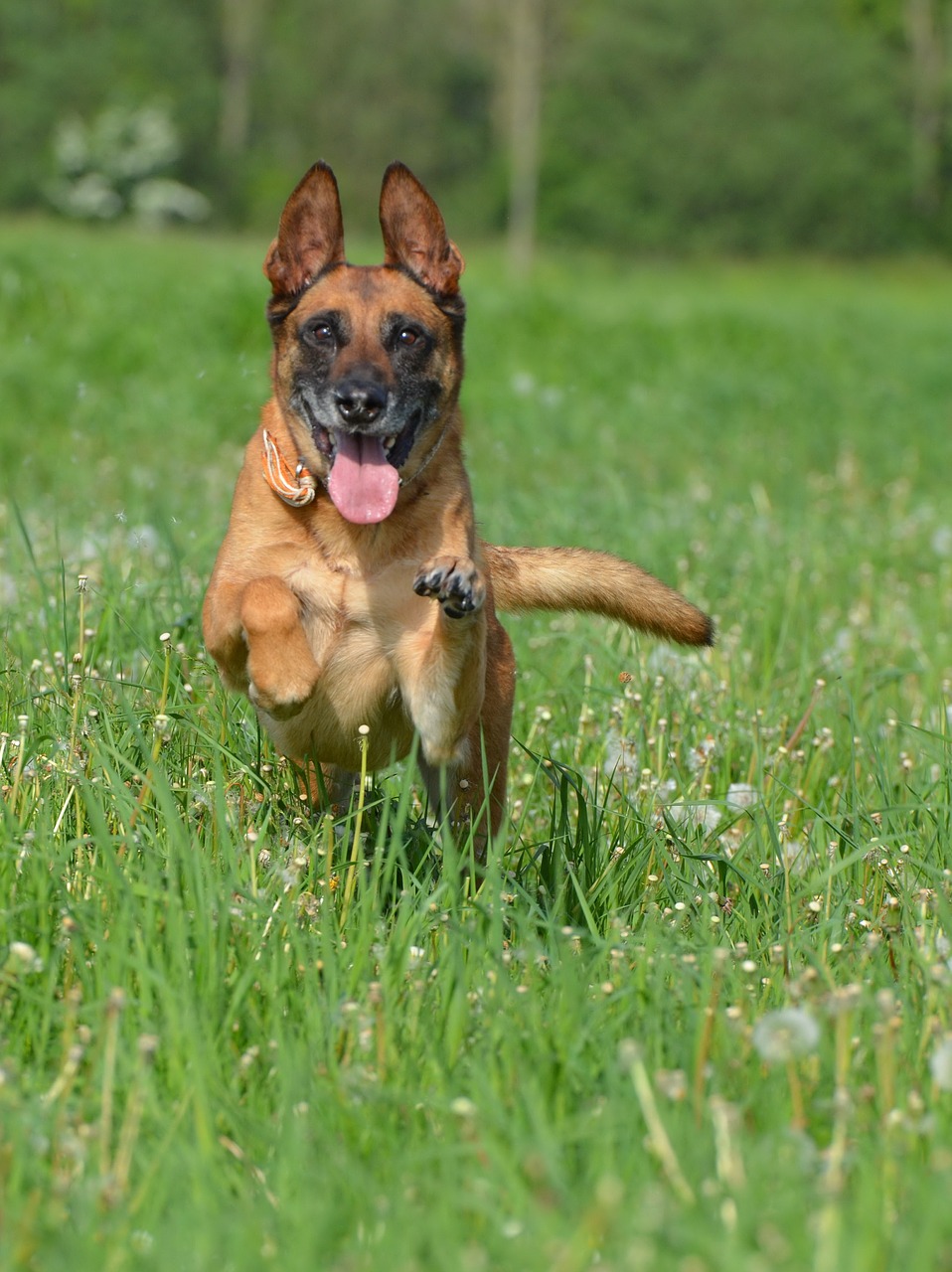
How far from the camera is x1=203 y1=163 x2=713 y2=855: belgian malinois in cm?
313

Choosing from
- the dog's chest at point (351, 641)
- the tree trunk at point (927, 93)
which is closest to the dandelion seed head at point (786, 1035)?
the dog's chest at point (351, 641)

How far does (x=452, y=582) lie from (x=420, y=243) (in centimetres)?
113

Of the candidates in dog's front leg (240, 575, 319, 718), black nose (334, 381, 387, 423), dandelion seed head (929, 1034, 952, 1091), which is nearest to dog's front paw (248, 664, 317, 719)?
dog's front leg (240, 575, 319, 718)

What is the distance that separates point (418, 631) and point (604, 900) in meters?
0.71

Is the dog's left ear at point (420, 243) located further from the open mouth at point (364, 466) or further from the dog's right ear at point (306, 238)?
the open mouth at point (364, 466)

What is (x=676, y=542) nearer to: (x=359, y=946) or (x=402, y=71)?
(x=359, y=946)

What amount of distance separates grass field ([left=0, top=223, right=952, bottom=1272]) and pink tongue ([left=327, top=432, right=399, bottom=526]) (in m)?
0.50

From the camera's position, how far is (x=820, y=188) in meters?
45.3

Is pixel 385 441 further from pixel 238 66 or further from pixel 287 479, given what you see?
pixel 238 66

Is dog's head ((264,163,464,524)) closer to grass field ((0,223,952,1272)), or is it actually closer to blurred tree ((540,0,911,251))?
grass field ((0,223,952,1272))

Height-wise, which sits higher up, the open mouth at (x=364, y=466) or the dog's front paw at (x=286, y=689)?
the open mouth at (x=364, y=466)

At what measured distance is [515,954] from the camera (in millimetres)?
2496

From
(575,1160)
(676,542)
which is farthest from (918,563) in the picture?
(575,1160)

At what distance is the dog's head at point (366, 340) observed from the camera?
10.7ft
